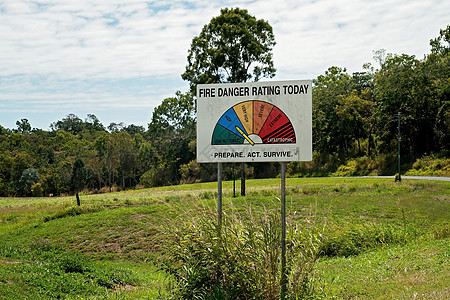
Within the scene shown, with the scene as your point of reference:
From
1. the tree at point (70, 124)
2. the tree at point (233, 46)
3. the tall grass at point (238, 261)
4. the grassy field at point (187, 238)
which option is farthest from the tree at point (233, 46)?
the tree at point (70, 124)

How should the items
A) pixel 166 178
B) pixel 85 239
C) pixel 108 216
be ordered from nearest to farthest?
pixel 85 239 → pixel 108 216 → pixel 166 178

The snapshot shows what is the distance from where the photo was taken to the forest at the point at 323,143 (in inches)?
1932

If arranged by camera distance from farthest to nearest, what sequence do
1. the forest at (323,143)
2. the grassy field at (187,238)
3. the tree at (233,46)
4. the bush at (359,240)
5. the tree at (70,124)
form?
the tree at (70,124), the forest at (323,143), the tree at (233,46), the bush at (359,240), the grassy field at (187,238)

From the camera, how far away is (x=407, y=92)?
50438mm

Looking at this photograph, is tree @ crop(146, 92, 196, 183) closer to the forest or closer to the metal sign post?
the forest

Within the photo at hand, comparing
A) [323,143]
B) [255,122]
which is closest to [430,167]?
[323,143]

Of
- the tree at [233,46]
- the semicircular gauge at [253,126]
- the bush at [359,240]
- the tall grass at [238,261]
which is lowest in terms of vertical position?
the bush at [359,240]

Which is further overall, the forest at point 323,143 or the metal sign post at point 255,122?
the forest at point 323,143

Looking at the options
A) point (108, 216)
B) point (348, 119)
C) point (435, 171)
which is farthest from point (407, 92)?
point (108, 216)

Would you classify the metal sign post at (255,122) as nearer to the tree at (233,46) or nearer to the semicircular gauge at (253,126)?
the semicircular gauge at (253,126)

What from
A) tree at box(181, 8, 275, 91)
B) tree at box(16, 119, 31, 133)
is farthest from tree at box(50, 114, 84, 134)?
tree at box(181, 8, 275, 91)

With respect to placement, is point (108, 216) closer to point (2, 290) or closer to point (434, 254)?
point (2, 290)

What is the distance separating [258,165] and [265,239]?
51480mm

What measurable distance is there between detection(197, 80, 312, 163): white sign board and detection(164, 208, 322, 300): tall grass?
100cm
